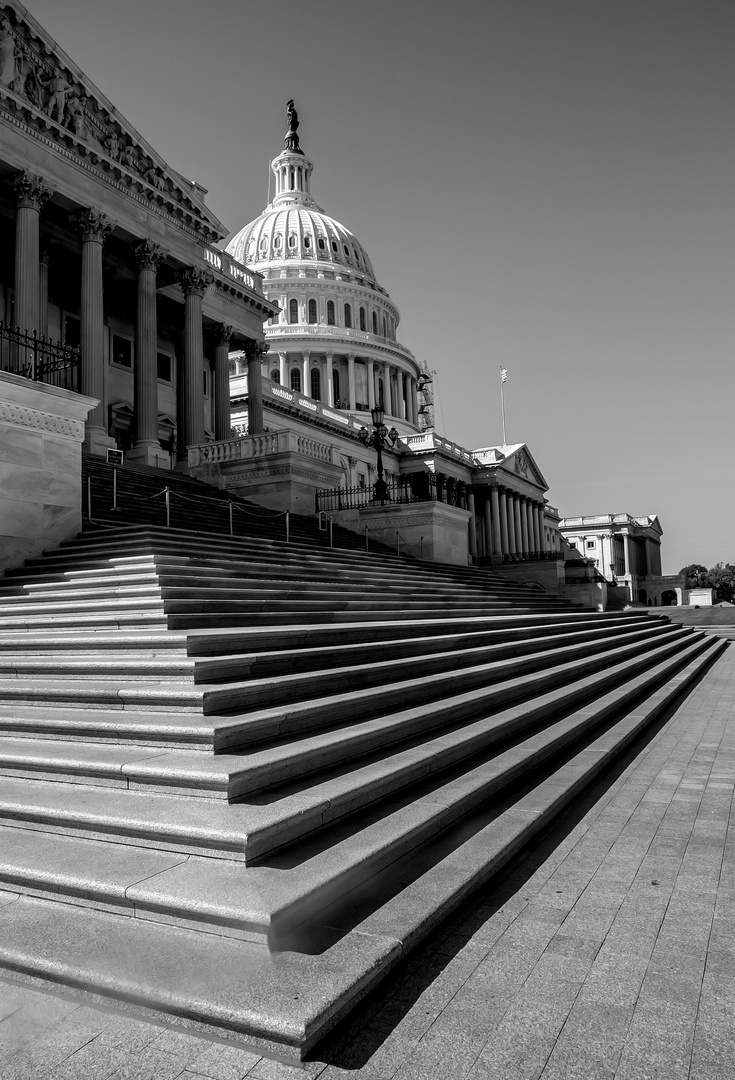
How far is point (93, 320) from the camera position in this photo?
2608cm

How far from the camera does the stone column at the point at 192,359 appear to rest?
3045cm

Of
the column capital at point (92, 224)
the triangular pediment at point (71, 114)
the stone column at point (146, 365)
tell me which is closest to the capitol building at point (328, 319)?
the triangular pediment at point (71, 114)

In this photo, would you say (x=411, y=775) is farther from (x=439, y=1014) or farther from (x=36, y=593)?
(x=36, y=593)

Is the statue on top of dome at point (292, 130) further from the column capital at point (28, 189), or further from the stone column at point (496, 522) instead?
the column capital at point (28, 189)

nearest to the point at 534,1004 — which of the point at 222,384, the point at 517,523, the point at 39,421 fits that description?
the point at 39,421

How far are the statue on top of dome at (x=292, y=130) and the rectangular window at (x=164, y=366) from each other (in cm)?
8921

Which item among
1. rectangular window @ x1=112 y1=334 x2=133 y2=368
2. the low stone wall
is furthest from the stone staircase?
rectangular window @ x1=112 y1=334 x2=133 y2=368

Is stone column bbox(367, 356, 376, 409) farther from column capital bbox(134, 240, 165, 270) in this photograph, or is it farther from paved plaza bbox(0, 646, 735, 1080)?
paved plaza bbox(0, 646, 735, 1080)

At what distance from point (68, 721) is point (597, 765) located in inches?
191

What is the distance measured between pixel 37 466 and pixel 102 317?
53.6 ft

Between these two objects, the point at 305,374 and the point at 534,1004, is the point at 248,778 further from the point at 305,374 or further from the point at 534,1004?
the point at 305,374

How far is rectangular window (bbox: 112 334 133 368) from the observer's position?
33500mm

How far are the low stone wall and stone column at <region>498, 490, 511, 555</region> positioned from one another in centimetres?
6692

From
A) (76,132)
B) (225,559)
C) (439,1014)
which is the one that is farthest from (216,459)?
(439,1014)
